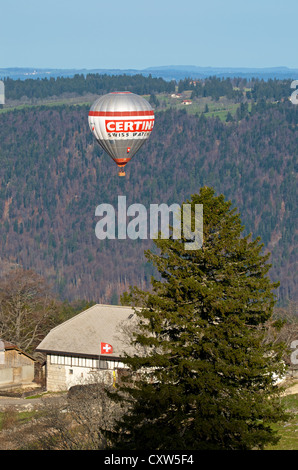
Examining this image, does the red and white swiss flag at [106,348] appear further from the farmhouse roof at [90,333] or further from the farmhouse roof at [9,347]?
the farmhouse roof at [9,347]

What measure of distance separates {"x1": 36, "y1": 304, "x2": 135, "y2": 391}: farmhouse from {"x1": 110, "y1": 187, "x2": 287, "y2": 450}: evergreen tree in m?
49.2

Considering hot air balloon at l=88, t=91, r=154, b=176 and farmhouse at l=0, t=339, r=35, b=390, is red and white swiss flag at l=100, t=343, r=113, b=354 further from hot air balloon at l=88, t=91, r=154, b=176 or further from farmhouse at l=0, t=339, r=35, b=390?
hot air balloon at l=88, t=91, r=154, b=176

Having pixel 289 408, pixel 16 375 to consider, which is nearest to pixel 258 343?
pixel 289 408

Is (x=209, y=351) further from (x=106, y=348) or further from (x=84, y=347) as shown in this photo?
(x=84, y=347)

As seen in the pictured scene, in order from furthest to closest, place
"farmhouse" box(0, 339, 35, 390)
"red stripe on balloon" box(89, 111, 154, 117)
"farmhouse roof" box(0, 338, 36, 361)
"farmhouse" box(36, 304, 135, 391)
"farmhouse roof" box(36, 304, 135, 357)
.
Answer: "red stripe on balloon" box(89, 111, 154, 117) < "farmhouse" box(0, 339, 35, 390) < "farmhouse roof" box(0, 338, 36, 361) < "farmhouse roof" box(36, 304, 135, 357) < "farmhouse" box(36, 304, 135, 391)

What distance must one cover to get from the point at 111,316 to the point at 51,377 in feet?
25.1

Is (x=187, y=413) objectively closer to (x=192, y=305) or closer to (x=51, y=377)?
(x=192, y=305)

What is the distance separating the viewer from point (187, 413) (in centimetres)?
3572

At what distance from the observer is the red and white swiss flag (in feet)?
286

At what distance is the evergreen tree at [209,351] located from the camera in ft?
115

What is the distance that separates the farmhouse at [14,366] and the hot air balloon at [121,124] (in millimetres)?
24653

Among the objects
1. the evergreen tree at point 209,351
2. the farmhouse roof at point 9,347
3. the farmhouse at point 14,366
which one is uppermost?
the evergreen tree at point 209,351

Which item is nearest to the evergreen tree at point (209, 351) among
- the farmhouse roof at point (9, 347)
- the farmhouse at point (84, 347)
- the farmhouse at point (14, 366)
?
the farmhouse at point (84, 347)

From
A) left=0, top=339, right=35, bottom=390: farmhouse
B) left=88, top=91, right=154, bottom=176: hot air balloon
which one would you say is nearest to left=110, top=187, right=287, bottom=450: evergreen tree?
left=0, top=339, right=35, bottom=390: farmhouse
